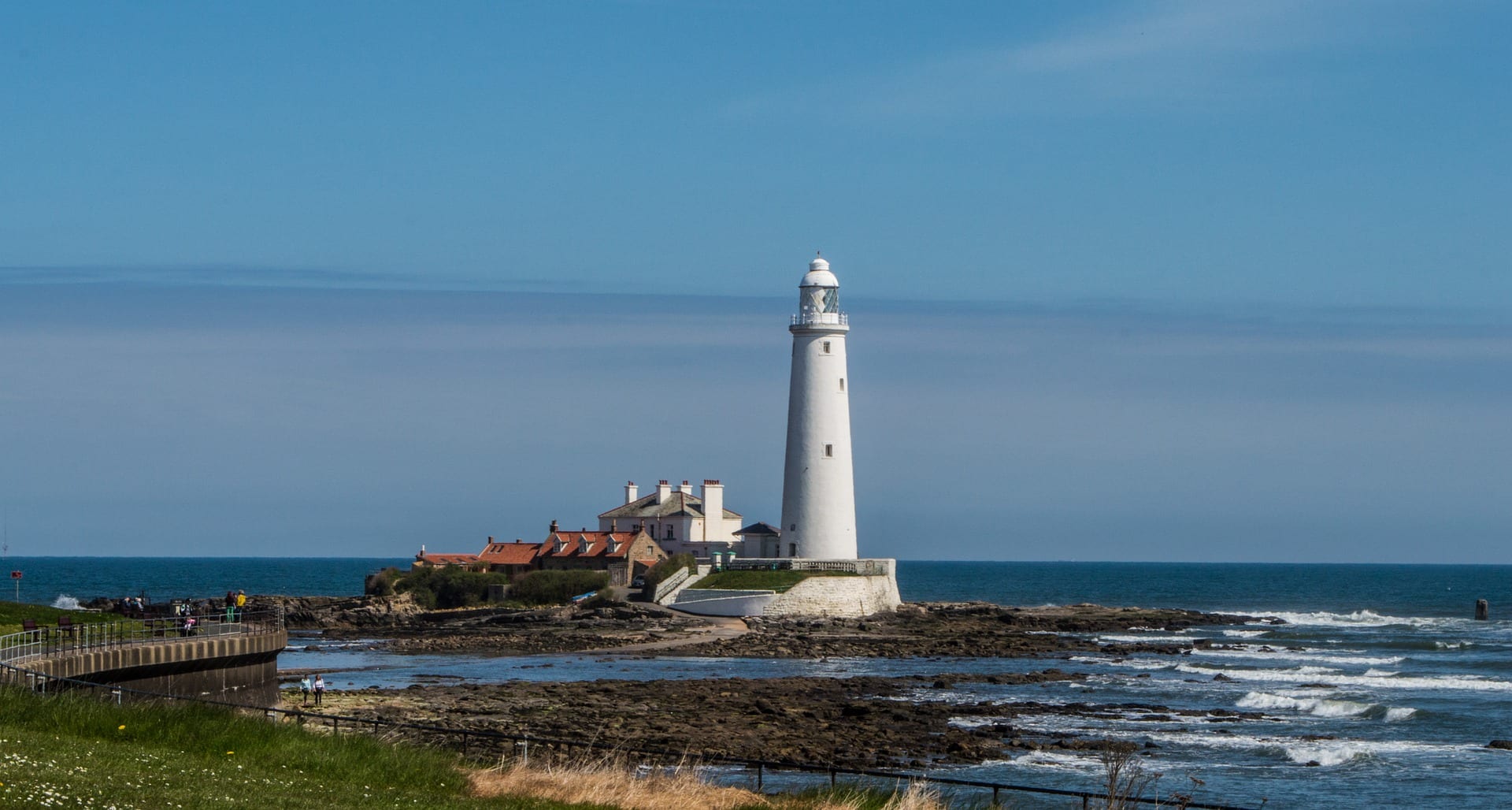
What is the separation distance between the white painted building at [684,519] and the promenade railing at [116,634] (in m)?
33.6

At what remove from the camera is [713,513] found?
6425 centimetres

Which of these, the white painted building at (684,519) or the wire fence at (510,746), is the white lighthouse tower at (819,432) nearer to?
the white painted building at (684,519)

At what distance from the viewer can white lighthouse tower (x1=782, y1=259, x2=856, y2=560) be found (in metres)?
53.5

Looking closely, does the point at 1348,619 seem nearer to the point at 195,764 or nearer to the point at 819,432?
the point at 819,432

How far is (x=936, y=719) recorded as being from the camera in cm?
2991

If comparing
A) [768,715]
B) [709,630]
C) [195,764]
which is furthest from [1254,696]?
[195,764]

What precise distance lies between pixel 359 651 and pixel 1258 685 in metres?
23.8

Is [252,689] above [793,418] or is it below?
below

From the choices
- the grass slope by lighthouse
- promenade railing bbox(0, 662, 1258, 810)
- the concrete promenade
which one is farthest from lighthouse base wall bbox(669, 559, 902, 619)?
the grass slope by lighthouse

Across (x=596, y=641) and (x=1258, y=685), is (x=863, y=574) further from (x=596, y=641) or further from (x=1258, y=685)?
(x=1258, y=685)

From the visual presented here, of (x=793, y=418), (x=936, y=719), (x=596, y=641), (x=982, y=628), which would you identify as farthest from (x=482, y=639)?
(x=936, y=719)

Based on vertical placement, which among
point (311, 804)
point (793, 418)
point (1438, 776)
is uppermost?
point (793, 418)

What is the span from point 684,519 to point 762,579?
10861 millimetres

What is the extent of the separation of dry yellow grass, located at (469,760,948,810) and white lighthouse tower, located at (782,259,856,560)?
122 feet
